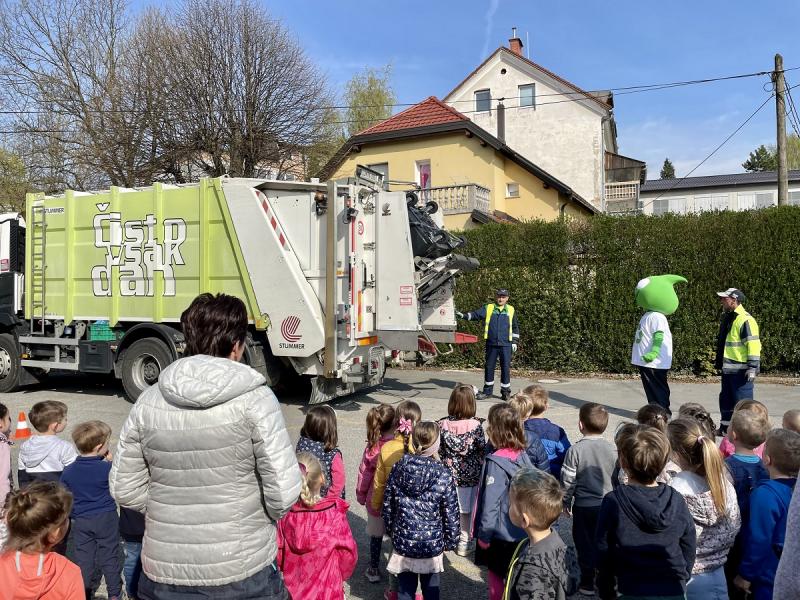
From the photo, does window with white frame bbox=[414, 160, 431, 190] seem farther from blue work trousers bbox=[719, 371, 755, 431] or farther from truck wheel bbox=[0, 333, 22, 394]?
blue work trousers bbox=[719, 371, 755, 431]

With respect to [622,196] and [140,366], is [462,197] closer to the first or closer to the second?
[622,196]

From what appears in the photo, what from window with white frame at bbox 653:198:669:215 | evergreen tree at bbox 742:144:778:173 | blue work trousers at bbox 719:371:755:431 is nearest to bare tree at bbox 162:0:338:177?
blue work trousers at bbox 719:371:755:431

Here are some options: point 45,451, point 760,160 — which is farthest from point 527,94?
point 760,160

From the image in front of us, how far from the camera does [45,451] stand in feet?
12.1

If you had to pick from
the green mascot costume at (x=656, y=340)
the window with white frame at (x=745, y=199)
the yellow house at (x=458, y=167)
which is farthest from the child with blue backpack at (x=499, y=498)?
the window with white frame at (x=745, y=199)

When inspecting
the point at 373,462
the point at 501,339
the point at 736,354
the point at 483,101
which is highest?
the point at 483,101

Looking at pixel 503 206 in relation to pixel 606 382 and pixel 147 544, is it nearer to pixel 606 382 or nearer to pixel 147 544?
pixel 606 382

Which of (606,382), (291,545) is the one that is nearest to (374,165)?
(606,382)

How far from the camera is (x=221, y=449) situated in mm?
2150

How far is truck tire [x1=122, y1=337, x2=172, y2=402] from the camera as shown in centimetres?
894

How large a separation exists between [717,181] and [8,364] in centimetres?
4593

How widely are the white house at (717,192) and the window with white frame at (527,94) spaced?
15805 mm

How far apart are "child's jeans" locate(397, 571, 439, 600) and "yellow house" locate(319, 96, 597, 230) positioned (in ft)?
61.3

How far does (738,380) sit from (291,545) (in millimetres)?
6099
